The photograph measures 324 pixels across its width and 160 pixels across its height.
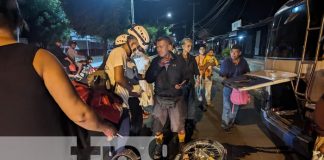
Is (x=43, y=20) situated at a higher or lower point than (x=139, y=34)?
higher

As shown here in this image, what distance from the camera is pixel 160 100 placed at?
463 cm

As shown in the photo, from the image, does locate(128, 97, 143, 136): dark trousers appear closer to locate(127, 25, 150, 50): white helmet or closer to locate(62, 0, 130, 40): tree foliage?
locate(127, 25, 150, 50): white helmet

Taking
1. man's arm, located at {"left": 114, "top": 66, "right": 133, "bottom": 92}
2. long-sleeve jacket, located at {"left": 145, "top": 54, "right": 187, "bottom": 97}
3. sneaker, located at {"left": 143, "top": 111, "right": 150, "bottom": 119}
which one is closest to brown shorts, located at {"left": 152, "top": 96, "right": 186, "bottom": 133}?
long-sleeve jacket, located at {"left": 145, "top": 54, "right": 187, "bottom": 97}

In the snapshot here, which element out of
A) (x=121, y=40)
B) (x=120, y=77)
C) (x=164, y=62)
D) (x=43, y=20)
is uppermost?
(x=43, y=20)

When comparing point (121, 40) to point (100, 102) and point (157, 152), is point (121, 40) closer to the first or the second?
point (100, 102)

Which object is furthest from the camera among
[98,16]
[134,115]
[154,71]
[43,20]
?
[98,16]

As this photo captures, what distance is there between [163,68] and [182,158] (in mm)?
1614

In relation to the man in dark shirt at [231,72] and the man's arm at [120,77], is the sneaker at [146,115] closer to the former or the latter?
the man in dark shirt at [231,72]

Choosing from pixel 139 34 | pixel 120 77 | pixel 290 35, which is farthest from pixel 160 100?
pixel 290 35

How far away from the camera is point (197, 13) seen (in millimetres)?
48281

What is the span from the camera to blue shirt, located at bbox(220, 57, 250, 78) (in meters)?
5.91

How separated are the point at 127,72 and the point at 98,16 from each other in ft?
83.4

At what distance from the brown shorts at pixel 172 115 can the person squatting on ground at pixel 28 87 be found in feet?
9.76

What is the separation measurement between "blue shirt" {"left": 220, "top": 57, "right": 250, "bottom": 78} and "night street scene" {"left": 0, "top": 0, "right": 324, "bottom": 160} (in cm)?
2
